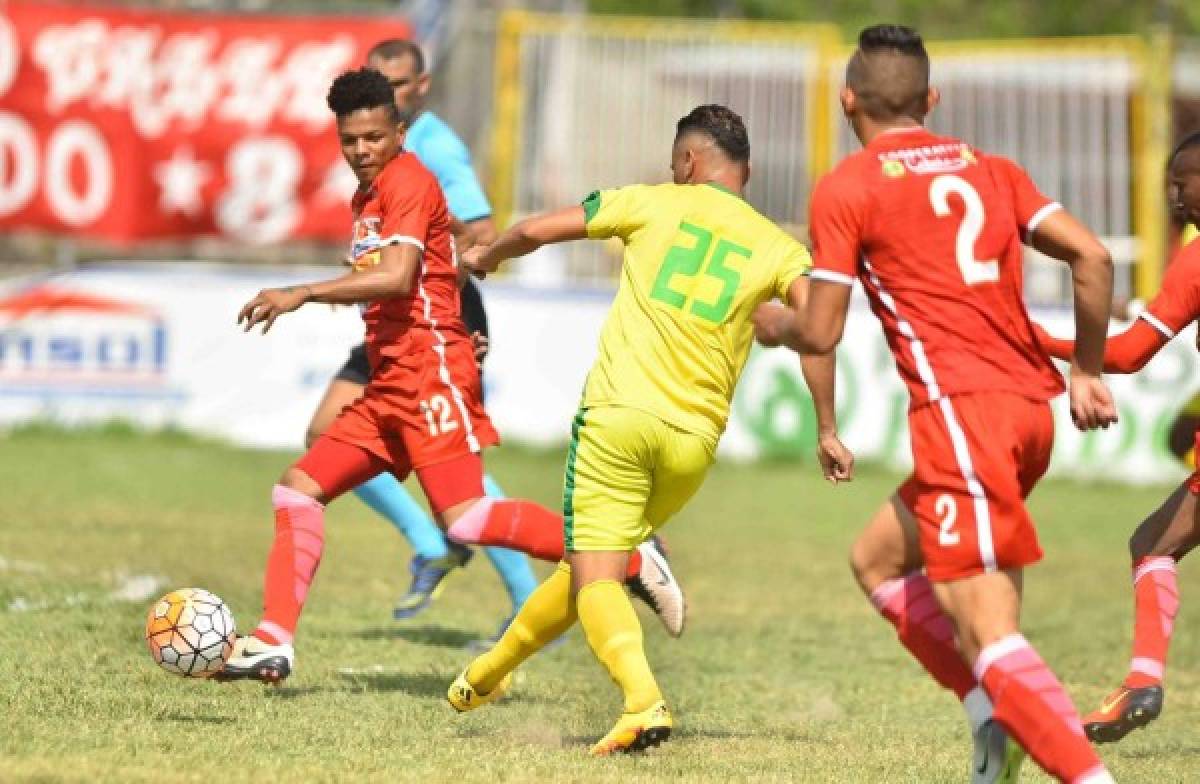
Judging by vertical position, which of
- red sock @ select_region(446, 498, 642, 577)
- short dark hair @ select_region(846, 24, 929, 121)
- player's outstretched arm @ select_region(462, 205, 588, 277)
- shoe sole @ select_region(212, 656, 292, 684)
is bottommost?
shoe sole @ select_region(212, 656, 292, 684)

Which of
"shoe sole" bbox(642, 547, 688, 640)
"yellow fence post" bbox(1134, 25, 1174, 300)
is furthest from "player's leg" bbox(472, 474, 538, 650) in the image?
"yellow fence post" bbox(1134, 25, 1174, 300)

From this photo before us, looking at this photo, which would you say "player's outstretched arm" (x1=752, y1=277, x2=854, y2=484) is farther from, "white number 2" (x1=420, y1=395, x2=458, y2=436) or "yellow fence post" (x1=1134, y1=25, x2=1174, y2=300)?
"yellow fence post" (x1=1134, y1=25, x2=1174, y2=300)

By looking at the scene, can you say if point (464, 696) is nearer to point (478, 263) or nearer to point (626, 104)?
point (478, 263)

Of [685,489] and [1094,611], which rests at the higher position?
[685,489]

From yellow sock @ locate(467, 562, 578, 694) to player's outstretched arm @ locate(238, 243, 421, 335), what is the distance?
115 cm

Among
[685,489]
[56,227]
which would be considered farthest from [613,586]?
[56,227]

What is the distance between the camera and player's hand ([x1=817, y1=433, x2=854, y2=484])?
643 cm

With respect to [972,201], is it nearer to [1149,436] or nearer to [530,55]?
[1149,436]

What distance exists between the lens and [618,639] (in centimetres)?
684

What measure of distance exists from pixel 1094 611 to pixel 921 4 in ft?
83.7

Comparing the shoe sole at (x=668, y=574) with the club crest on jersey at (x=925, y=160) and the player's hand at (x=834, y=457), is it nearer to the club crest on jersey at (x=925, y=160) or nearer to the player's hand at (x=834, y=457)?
the player's hand at (x=834, y=457)

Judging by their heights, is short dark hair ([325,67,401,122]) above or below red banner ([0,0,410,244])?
above

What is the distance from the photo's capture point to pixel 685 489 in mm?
7133

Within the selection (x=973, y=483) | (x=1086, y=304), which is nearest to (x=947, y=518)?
(x=973, y=483)
